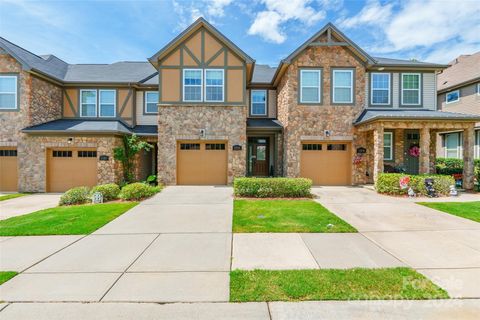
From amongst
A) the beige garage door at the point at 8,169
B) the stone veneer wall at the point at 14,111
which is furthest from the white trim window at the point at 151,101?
the beige garage door at the point at 8,169

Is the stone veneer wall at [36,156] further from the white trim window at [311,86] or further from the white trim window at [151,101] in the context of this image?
the white trim window at [311,86]

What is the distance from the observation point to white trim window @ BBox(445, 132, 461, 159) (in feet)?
57.0

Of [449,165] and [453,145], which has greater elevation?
[453,145]

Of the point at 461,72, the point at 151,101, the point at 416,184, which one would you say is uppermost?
the point at 461,72

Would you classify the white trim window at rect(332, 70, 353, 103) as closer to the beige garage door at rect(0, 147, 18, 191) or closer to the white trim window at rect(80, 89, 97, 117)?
the white trim window at rect(80, 89, 97, 117)

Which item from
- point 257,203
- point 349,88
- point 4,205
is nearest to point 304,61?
point 349,88

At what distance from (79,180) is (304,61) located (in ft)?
45.8

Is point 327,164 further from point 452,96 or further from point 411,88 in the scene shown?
point 452,96

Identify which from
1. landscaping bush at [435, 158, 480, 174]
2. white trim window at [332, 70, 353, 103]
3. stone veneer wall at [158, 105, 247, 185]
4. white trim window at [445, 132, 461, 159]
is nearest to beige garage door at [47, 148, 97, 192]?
stone veneer wall at [158, 105, 247, 185]

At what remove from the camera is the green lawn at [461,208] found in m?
7.05

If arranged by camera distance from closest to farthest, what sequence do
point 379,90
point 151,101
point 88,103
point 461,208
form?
point 461,208 → point 379,90 → point 88,103 → point 151,101

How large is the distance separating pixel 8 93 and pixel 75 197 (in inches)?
325

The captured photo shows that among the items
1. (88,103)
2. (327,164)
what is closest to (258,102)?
(327,164)

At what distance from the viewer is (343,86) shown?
41.6 ft
